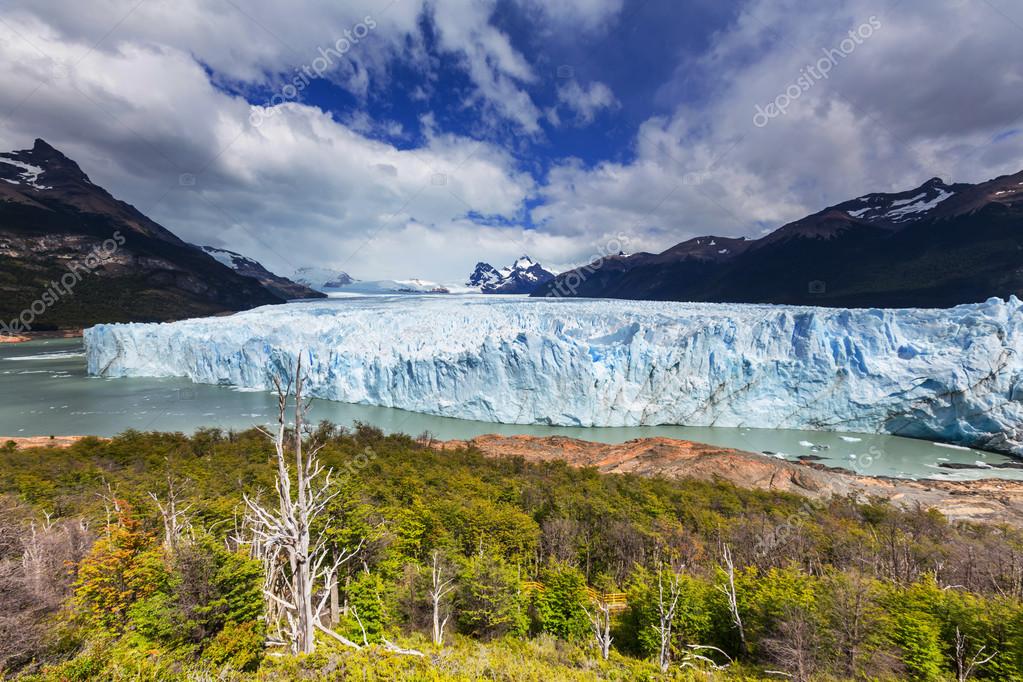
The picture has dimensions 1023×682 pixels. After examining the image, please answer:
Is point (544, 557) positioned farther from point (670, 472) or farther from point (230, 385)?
point (230, 385)

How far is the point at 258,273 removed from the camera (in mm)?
132875

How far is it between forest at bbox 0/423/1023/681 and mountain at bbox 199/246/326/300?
111m

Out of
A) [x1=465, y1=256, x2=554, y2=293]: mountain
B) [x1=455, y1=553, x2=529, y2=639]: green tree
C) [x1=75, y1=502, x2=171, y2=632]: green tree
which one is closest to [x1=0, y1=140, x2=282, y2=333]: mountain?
[x1=75, y1=502, x2=171, y2=632]: green tree

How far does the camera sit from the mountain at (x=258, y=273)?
116500 mm

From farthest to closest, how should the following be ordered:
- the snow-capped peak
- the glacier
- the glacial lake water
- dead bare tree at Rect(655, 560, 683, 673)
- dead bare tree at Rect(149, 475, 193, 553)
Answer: the snow-capped peak → the glacier → the glacial lake water → dead bare tree at Rect(149, 475, 193, 553) → dead bare tree at Rect(655, 560, 683, 673)

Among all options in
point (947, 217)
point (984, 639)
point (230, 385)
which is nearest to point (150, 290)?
point (230, 385)

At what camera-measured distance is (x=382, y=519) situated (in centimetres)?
984

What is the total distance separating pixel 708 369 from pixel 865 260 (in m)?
59.7

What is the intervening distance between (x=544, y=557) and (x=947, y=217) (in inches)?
2986

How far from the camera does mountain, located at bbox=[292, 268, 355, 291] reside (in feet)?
474

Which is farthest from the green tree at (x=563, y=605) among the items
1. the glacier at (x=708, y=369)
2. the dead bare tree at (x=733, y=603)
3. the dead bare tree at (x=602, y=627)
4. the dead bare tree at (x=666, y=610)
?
the glacier at (x=708, y=369)

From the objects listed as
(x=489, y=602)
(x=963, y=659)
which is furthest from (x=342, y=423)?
(x=963, y=659)

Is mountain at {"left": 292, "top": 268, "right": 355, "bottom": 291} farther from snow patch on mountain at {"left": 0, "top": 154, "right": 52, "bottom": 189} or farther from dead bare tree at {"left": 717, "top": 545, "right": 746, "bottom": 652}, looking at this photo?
dead bare tree at {"left": 717, "top": 545, "right": 746, "bottom": 652}

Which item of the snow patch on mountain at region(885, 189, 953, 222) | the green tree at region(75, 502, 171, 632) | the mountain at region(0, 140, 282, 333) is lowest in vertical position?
the green tree at region(75, 502, 171, 632)
